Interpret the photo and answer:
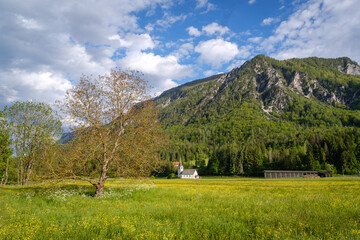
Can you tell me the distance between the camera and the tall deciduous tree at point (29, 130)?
35.6 m

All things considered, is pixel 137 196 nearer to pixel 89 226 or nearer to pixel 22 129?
pixel 89 226

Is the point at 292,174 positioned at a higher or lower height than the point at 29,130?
Answer: lower

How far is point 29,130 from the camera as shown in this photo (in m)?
36.0

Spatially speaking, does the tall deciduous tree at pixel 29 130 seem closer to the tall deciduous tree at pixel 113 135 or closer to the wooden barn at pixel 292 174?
the tall deciduous tree at pixel 113 135

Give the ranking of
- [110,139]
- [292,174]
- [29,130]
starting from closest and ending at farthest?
[110,139], [29,130], [292,174]

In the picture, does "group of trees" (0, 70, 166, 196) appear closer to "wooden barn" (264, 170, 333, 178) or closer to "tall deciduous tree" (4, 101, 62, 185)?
"tall deciduous tree" (4, 101, 62, 185)

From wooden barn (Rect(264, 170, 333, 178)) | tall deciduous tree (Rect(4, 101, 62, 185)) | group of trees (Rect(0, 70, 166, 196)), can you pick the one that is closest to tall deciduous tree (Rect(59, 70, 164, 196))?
group of trees (Rect(0, 70, 166, 196))

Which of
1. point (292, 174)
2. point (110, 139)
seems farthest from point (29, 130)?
point (292, 174)

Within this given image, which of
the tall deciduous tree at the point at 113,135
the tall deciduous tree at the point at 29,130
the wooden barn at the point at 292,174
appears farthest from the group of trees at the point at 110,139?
the wooden barn at the point at 292,174

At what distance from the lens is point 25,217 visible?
414 inches

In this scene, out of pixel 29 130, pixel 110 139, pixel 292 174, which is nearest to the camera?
pixel 110 139

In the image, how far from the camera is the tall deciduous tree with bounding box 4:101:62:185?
117ft

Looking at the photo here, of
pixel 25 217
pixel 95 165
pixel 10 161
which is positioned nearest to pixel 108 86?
pixel 95 165

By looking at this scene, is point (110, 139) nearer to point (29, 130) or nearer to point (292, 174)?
point (29, 130)
